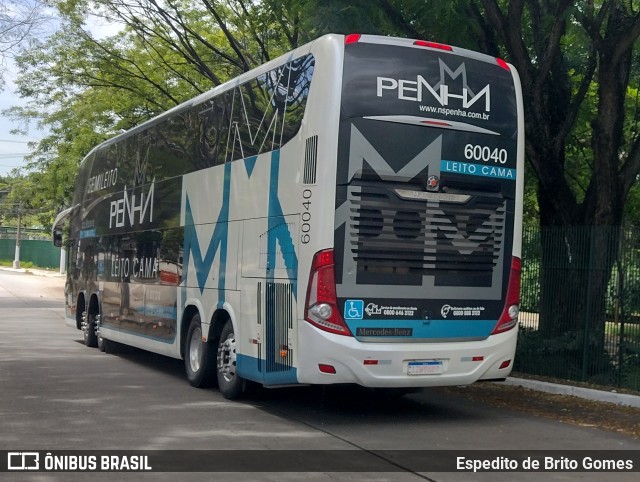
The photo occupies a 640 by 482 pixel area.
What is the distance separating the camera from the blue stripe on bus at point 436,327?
989cm

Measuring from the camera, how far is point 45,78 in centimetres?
2839

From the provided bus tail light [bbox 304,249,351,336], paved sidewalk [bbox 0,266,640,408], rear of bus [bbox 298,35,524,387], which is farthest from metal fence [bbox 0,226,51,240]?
bus tail light [bbox 304,249,351,336]

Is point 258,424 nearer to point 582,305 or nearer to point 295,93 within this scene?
point 295,93

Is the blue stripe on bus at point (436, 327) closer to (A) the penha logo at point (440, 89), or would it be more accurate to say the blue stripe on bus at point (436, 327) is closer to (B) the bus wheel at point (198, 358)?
(A) the penha logo at point (440, 89)

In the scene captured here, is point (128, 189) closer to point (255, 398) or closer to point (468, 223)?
point (255, 398)

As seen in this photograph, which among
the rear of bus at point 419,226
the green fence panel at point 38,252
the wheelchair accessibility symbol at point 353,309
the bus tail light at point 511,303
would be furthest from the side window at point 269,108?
the green fence panel at point 38,252

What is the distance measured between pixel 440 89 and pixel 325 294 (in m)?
2.62

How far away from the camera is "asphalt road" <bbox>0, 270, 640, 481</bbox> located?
8219 millimetres

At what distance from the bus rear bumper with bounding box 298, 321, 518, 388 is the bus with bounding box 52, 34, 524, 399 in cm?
2

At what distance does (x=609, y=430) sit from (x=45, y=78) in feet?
74.1

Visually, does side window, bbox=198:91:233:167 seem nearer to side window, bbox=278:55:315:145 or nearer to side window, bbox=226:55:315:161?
side window, bbox=226:55:315:161

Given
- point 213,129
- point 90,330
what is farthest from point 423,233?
point 90,330

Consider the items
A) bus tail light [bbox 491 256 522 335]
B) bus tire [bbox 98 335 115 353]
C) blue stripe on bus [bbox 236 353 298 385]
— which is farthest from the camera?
bus tire [bbox 98 335 115 353]
